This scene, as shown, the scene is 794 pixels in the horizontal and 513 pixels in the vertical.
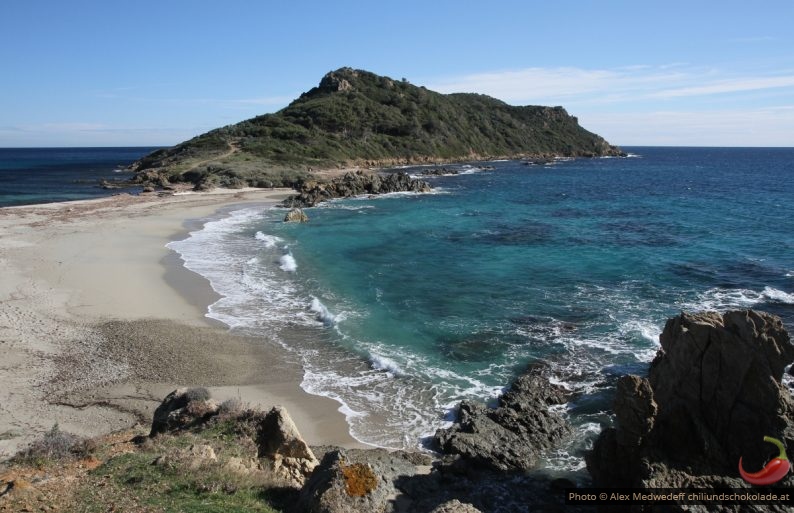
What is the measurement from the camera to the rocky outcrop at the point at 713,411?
1020cm

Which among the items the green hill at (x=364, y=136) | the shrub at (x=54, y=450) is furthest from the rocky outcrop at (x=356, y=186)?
the shrub at (x=54, y=450)

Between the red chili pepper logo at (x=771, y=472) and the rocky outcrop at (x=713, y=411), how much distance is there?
0.15 metres

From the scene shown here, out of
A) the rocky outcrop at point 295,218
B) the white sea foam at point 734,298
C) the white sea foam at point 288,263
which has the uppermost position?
the rocky outcrop at point 295,218

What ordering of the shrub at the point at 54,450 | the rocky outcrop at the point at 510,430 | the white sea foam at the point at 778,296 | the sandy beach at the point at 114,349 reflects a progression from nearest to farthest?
the shrub at the point at 54,450 < the rocky outcrop at the point at 510,430 < the sandy beach at the point at 114,349 < the white sea foam at the point at 778,296

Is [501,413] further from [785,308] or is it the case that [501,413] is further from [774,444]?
[785,308]

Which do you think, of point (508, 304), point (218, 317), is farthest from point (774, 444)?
point (218, 317)

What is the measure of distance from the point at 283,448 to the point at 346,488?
2315mm

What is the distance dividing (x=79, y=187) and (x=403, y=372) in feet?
244

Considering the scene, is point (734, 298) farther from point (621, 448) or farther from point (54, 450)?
point (54, 450)

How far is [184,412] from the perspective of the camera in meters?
12.3

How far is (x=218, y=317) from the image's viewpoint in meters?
22.4

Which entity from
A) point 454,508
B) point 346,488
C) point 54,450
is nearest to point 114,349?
point 54,450

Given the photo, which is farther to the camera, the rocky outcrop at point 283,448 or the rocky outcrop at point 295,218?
the rocky outcrop at point 295,218

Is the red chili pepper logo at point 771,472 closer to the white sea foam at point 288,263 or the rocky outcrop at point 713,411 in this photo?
the rocky outcrop at point 713,411
